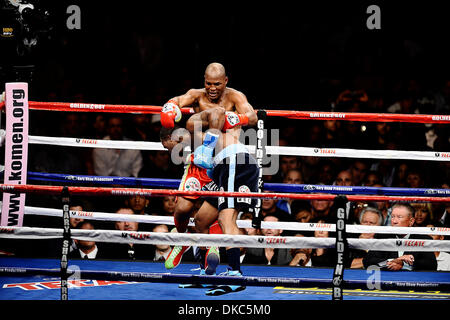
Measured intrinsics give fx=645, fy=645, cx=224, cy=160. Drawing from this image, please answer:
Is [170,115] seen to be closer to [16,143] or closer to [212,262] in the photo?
[212,262]

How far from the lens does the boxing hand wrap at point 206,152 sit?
3.95 metres

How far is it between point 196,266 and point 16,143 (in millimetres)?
1576

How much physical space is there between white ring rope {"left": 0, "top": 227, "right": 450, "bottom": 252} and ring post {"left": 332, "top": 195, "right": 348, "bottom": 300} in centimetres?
6

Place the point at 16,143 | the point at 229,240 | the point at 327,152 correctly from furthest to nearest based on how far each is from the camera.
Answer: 1. the point at 327,152
2. the point at 16,143
3. the point at 229,240

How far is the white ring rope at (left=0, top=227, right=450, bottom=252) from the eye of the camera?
10.5 feet

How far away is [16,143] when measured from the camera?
15.1 feet

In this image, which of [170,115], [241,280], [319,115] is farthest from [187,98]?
[241,280]

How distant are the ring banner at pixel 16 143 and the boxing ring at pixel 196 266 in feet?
0.12

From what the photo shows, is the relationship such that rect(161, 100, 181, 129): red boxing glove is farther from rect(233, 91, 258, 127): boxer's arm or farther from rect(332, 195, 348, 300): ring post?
rect(332, 195, 348, 300): ring post

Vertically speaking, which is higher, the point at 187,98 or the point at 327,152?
the point at 187,98

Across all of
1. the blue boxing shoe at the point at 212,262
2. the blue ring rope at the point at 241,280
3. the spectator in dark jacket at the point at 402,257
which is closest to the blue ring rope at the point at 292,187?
the spectator in dark jacket at the point at 402,257

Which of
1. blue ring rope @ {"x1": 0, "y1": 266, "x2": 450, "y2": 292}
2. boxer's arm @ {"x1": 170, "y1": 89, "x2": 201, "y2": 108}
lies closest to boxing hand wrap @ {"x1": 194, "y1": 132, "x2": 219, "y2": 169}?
boxer's arm @ {"x1": 170, "y1": 89, "x2": 201, "y2": 108}
